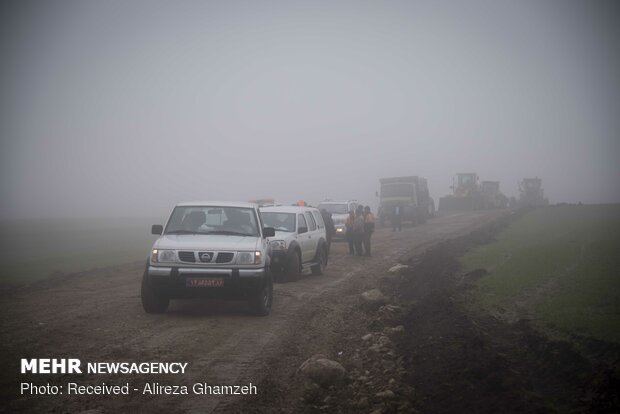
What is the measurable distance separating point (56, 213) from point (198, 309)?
74182 millimetres

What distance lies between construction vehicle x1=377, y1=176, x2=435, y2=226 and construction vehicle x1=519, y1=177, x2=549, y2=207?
25.3 metres

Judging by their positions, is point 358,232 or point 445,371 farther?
point 358,232

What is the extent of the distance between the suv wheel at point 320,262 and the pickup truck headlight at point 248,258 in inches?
238

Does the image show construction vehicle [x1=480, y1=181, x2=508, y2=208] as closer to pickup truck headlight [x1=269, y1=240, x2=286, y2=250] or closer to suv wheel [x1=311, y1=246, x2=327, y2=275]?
suv wheel [x1=311, y1=246, x2=327, y2=275]

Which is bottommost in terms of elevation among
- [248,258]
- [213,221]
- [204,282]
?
[204,282]

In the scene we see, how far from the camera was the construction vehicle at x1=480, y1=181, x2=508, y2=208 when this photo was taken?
5119cm

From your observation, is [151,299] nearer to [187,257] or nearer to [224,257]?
[187,257]

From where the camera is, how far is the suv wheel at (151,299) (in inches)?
338

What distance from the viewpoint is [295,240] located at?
1280 cm

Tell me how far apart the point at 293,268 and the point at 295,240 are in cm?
73

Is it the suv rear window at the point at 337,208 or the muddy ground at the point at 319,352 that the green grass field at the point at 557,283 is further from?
the suv rear window at the point at 337,208

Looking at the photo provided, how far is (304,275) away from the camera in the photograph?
1466 centimetres

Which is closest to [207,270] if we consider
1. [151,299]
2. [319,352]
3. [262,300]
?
[262,300]

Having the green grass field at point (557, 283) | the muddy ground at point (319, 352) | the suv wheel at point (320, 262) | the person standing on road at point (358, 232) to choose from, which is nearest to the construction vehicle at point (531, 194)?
the green grass field at point (557, 283)
